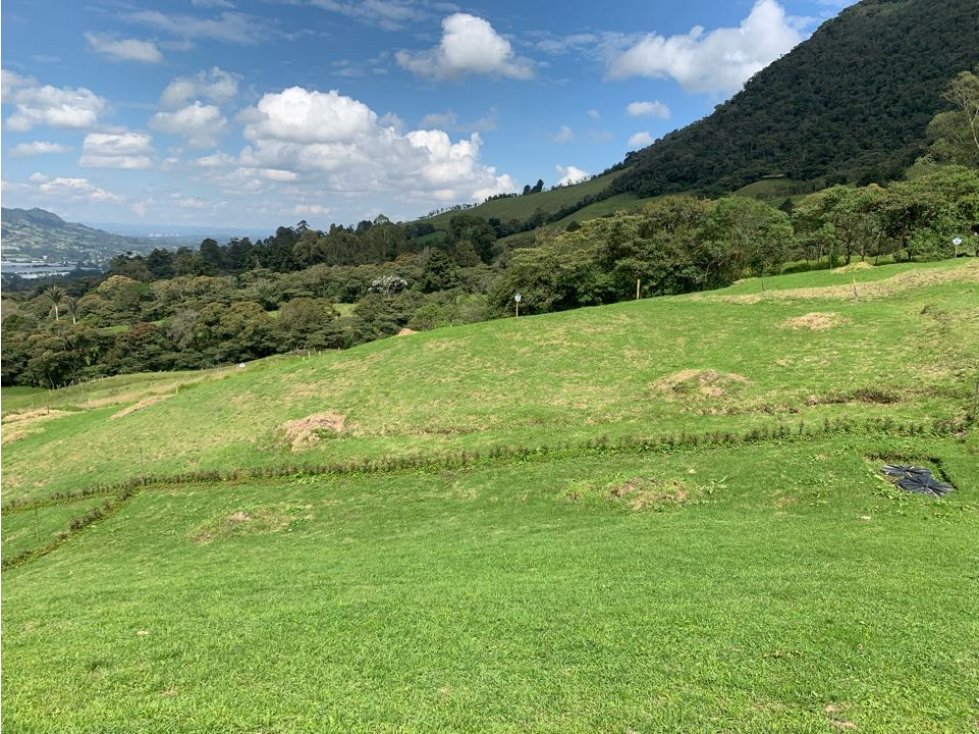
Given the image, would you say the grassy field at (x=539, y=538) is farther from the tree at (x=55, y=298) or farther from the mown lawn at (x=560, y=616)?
the tree at (x=55, y=298)

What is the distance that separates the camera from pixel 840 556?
12766 millimetres

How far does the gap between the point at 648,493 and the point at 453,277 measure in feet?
401

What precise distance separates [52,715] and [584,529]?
12.9 m

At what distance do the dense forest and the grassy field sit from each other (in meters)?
25.1

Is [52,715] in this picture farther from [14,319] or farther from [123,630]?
[14,319]

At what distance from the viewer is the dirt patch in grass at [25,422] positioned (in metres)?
42.2

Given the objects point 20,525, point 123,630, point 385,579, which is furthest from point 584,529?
point 20,525

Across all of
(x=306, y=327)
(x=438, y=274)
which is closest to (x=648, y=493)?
(x=306, y=327)

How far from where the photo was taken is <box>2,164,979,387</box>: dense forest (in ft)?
206

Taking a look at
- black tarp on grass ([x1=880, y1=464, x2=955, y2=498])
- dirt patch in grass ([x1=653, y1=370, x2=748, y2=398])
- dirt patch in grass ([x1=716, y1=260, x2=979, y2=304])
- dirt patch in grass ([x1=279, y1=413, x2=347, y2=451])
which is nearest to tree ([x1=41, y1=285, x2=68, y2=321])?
dirt patch in grass ([x1=279, y1=413, x2=347, y2=451])

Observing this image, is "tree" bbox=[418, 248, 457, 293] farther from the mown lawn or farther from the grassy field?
the mown lawn

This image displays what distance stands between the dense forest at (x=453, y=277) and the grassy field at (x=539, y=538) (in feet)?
82.3

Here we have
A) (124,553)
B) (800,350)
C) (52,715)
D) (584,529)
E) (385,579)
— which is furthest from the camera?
(800,350)

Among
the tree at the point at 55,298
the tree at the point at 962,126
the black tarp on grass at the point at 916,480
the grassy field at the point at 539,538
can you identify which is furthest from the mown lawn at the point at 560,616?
the tree at the point at 55,298
